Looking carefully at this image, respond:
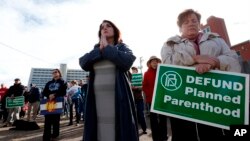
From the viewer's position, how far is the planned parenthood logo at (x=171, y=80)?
233 centimetres

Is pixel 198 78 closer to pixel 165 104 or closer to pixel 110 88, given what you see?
pixel 165 104

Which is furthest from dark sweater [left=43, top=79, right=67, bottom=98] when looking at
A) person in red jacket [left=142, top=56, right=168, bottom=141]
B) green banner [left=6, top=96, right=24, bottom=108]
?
green banner [left=6, top=96, right=24, bottom=108]

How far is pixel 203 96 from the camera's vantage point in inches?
87.3

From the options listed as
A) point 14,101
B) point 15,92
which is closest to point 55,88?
point 14,101

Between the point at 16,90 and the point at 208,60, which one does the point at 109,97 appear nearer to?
the point at 208,60

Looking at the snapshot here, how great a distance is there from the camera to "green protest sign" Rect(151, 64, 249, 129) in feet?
6.87

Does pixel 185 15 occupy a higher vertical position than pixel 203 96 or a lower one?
higher

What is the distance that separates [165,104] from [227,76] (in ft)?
1.92

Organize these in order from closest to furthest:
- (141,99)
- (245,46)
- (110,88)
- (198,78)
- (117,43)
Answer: (198,78) < (110,88) < (117,43) < (141,99) < (245,46)

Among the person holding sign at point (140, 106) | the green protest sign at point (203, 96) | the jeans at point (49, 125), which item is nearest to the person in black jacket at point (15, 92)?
the jeans at point (49, 125)

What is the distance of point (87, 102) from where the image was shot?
2.59 m

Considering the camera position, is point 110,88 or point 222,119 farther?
point 110,88

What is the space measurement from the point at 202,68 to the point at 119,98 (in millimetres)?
814

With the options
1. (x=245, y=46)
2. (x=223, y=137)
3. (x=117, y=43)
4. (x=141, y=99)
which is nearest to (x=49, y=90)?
(x=141, y=99)
